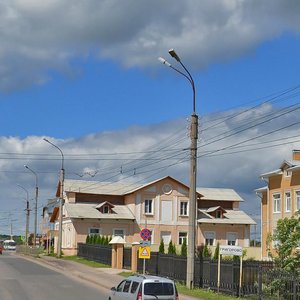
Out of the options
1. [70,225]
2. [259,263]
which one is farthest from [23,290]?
[70,225]

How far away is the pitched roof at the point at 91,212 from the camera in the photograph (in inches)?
2594

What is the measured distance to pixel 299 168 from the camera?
54.8 m

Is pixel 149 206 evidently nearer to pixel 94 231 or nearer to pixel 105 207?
pixel 105 207

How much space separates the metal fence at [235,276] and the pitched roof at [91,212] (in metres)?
31.3

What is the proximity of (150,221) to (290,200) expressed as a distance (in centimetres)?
1822

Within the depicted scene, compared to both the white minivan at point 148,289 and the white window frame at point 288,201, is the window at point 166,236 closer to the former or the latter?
the white window frame at point 288,201

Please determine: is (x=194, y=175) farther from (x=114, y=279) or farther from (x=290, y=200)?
(x=290, y=200)

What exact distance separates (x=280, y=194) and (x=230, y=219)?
1378 centimetres

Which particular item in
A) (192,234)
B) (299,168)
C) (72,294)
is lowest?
(72,294)

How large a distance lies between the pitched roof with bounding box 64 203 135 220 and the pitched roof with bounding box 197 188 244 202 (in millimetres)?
10460

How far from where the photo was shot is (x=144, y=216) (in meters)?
69.1

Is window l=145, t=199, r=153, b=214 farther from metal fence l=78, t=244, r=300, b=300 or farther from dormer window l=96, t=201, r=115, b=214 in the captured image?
metal fence l=78, t=244, r=300, b=300

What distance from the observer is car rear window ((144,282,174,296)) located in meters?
16.4

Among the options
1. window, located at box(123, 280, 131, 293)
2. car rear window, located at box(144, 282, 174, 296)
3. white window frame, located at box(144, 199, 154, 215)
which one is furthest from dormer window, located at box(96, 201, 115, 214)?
car rear window, located at box(144, 282, 174, 296)
